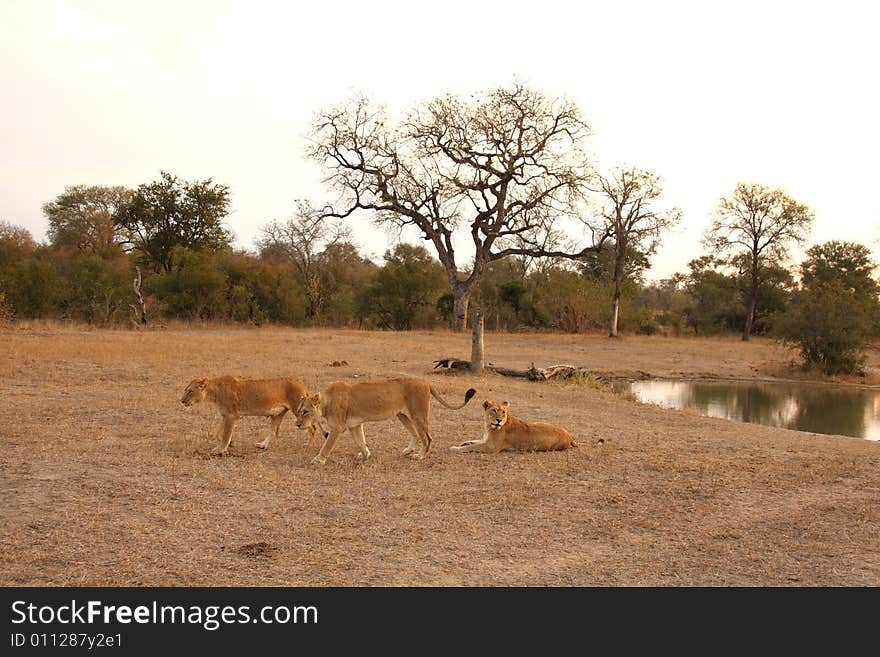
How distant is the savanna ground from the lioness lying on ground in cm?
39

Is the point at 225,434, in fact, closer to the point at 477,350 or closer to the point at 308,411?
the point at 308,411

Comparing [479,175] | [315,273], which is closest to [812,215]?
[479,175]

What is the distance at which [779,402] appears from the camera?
21672 millimetres

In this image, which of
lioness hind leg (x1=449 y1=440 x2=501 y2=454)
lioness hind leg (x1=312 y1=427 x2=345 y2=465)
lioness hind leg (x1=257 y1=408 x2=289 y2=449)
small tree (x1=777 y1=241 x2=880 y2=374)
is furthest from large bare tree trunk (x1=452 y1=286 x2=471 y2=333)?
lioness hind leg (x1=312 y1=427 x2=345 y2=465)

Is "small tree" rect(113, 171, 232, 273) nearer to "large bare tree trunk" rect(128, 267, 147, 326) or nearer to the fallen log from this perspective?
"large bare tree trunk" rect(128, 267, 147, 326)

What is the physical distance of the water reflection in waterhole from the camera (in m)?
17.7

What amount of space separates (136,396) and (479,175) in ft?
94.0

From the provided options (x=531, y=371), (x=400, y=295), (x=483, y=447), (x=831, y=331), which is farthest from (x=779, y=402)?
(x=400, y=295)

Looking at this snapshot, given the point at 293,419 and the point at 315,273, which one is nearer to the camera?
the point at 293,419

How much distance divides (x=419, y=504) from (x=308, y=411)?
7.67 ft

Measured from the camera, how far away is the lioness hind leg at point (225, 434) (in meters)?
9.17
